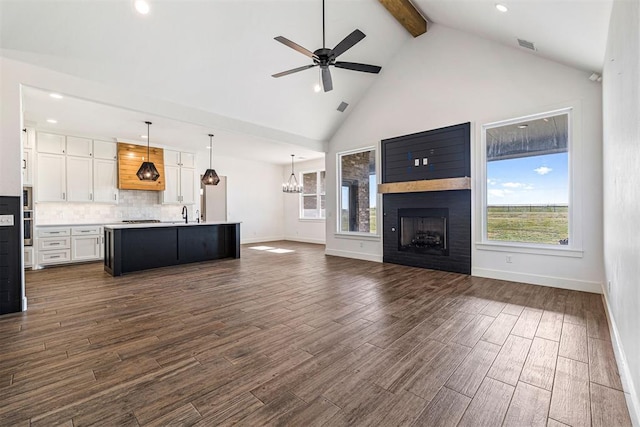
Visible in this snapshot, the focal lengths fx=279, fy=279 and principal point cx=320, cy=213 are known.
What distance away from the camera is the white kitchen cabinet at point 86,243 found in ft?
20.0

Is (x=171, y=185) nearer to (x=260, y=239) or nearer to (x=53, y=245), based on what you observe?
(x=53, y=245)

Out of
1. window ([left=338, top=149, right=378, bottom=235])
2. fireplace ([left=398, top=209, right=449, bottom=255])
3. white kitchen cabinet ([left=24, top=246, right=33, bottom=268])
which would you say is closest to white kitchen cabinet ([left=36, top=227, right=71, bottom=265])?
white kitchen cabinet ([left=24, top=246, right=33, bottom=268])

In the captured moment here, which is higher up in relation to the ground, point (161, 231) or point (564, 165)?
point (564, 165)

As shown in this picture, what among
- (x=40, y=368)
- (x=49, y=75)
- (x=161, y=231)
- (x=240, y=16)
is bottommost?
(x=40, y=368)

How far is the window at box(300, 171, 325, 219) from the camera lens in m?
10.1

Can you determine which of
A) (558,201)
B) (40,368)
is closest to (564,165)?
(558,201)

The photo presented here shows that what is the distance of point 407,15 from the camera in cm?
497

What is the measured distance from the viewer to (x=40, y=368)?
2119 mm

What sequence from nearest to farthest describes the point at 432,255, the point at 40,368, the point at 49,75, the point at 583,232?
the point at 40,368, the point at 49,75, the point at 583,232, the point at 432,255

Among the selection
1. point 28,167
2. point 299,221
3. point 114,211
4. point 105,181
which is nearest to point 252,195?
point 299,221

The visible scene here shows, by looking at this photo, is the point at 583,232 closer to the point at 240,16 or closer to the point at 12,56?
the point at 240,16

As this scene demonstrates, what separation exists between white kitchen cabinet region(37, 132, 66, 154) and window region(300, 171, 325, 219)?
6782mm

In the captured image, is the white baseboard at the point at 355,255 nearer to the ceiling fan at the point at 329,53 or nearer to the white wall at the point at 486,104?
the white wall at the point at 486,104

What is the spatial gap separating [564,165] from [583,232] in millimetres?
1019
